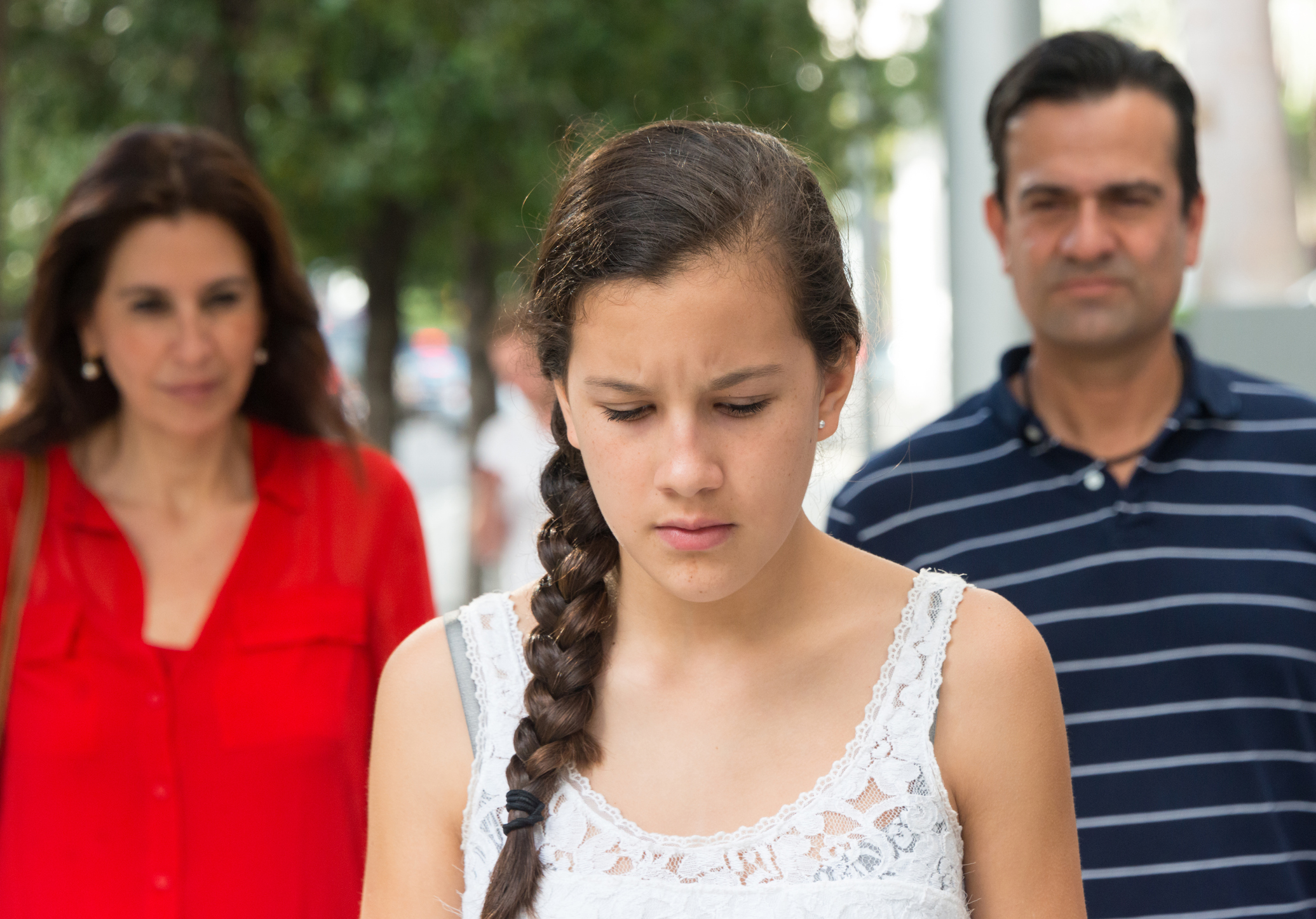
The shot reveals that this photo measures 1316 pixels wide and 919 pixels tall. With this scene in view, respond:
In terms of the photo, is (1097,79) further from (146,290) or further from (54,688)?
(54,688)

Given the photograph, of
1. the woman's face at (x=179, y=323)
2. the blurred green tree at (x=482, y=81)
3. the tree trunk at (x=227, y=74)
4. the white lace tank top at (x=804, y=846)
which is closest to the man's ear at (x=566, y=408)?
the white lace tank top at (x=804, y=846)

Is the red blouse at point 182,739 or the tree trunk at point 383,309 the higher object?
Result: the tree trunk at point 383,309

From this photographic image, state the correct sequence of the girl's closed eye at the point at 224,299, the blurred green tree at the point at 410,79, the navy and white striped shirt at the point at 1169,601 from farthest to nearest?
1. the blurred green tree at the point at 410,79
2. the girl's closed eye at the point at 224,299
3. the navy and white striped shirt at the point at 1169,601

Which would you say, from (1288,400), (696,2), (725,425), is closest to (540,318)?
(725,425)

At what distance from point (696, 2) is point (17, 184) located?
584cm

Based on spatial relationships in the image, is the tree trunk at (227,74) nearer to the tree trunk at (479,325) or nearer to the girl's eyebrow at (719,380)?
the tree trunk at (479,325)

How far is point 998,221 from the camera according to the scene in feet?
10.3

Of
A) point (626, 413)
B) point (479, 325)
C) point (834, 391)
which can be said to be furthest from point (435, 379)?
point (626, 413)

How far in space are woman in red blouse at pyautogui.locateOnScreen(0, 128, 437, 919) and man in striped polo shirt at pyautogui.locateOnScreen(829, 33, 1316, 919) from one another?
3.69 ft

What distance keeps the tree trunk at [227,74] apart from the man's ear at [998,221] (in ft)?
16.8

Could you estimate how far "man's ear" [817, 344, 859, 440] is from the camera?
194cm

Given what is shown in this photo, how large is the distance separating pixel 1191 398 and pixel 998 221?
1.92ft

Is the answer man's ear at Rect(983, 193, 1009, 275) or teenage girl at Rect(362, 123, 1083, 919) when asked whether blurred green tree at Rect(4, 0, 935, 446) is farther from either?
teenage girl at Rect(362, 123, 1083, 919)

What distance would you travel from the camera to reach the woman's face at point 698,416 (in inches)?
68.7
